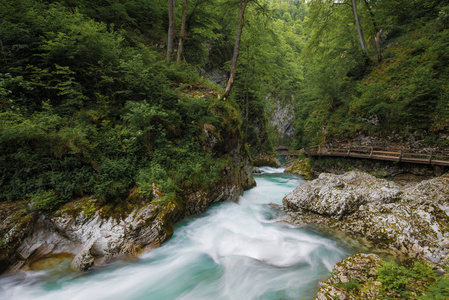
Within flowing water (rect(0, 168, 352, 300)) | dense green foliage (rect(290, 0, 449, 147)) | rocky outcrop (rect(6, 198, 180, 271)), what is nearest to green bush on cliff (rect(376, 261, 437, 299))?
flowing water (rect(0, 168, 352, 300))

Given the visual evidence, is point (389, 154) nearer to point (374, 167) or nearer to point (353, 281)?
point (374, 167)

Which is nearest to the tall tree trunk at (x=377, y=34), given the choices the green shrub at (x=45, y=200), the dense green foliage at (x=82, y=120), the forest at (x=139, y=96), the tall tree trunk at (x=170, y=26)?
the forest at (x=139, y=96)

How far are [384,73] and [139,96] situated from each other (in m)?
17.5

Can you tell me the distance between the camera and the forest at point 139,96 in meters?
4.73

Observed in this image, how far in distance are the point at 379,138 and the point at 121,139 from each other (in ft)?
50.3

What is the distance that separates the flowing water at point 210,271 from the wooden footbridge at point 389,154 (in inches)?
317

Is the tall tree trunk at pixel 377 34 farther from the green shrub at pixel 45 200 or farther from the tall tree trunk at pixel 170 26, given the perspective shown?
the green shrub at pixel 45 200

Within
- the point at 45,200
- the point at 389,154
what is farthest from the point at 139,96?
the point at 389,154

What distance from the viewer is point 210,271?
4.43 m

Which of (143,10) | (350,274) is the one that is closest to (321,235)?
(350,274)

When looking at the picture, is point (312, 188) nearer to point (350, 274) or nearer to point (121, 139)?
point (350, 274)

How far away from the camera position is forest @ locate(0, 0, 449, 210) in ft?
15.5

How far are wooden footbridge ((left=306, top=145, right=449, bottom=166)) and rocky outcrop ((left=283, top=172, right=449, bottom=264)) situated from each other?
3320 mm

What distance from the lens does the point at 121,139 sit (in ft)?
19.4
